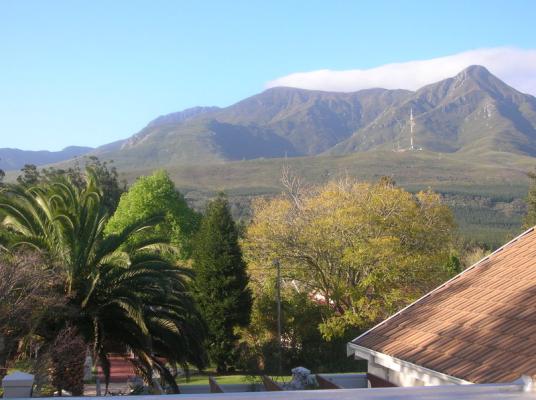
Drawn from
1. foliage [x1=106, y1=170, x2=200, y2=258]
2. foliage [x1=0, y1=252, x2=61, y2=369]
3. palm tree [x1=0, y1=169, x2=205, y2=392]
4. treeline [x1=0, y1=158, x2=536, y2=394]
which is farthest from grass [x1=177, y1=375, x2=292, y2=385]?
foliage [x1=106, y1=170, x2=200, y2=258]

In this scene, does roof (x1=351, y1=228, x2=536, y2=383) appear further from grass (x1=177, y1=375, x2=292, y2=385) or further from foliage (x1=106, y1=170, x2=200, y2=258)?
foliage (x1=106, y1=170, x2=200, y2=258)

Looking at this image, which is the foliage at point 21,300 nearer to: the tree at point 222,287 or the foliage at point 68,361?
the foliage at point 68,361

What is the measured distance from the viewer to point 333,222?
3023 cm

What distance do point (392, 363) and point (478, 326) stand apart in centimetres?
136

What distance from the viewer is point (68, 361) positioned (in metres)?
14.2

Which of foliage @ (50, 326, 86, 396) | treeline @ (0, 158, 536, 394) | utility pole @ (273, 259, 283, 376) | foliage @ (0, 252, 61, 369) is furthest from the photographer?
utility pole @ (273, 259, 283, 376)

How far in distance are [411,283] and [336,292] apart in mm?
3296

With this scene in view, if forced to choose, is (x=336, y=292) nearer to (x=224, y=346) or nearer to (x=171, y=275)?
(x=224, y=346)

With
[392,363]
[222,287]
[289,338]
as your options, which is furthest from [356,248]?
[392,363]

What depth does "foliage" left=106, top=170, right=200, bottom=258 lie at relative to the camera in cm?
4372

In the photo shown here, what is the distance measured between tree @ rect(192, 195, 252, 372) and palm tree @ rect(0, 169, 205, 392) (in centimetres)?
1532

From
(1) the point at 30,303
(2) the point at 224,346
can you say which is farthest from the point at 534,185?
(1) the point at 30,303

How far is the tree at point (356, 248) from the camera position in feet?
95.6

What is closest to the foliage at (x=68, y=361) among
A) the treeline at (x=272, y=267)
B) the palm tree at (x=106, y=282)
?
the palm tree at (x=106, y=282)
